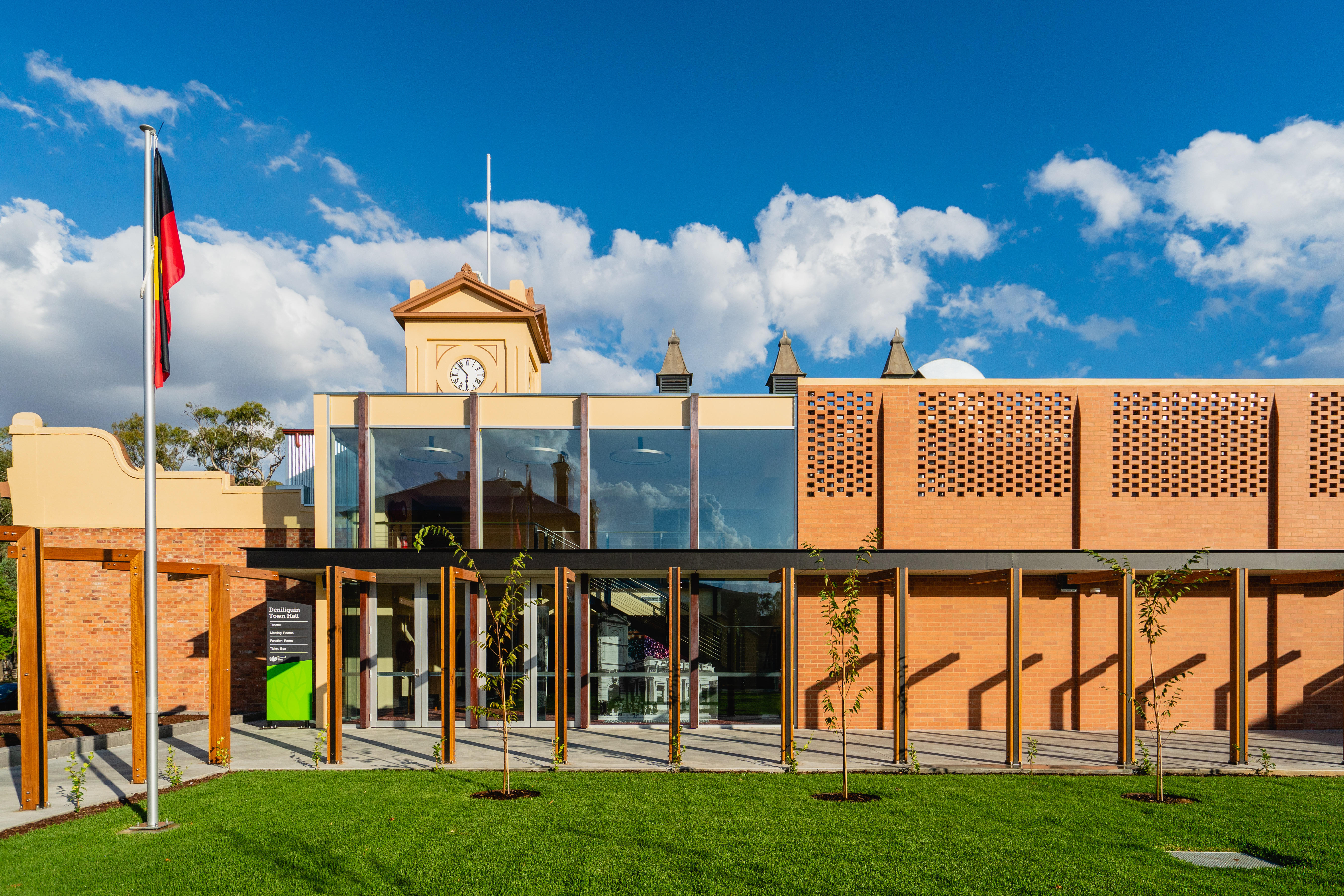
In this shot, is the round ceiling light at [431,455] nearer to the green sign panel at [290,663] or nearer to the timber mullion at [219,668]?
the green sign panel at [290,663]

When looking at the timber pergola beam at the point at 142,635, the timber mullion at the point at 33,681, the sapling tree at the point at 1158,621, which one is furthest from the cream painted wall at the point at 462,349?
the sapling tree at the point at 1158,621

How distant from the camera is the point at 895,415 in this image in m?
15.4

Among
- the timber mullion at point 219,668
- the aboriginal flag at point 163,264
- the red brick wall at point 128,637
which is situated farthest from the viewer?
the red brick wall at point 128,637

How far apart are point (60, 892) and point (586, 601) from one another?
951cm

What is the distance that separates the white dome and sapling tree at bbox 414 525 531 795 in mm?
15947

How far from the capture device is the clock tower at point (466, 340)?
1991 cm

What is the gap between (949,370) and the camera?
2525 centimetres

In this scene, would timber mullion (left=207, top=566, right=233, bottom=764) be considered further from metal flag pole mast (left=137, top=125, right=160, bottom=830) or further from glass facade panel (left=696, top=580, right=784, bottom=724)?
glass facade panel (left=696, top=580, right=784, bottom=724)

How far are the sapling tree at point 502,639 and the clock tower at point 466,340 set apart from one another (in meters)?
6.04

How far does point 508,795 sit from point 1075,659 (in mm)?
11273

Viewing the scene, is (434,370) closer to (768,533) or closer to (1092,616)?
(768,533)

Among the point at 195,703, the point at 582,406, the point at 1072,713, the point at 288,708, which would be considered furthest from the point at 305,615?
the point at 1072,713

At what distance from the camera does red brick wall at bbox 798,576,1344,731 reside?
15.0 metres

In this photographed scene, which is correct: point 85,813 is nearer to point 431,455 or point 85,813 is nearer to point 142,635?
point 142,635
